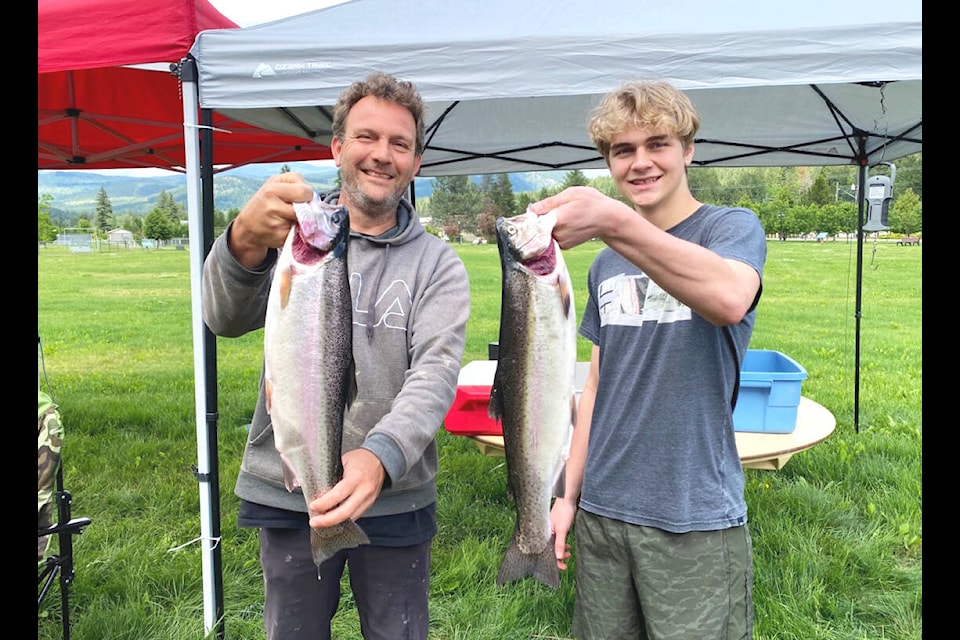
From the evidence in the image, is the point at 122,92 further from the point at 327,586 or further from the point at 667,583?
the point at 667,583

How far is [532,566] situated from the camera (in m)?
2.10

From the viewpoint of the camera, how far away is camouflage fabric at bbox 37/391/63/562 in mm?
2893

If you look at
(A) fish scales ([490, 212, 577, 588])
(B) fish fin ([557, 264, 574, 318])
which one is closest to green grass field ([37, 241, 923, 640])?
(A) fish scales ([490, 212, 577, 588])

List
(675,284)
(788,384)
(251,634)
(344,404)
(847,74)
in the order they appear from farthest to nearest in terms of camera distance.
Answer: (788,384) < (251,634) < (847,74) < (344,404) < (675,284)

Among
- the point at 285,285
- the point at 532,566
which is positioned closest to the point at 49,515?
the point at 285,285

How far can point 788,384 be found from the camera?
3857 millimetres

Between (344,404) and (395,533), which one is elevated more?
(344,404)

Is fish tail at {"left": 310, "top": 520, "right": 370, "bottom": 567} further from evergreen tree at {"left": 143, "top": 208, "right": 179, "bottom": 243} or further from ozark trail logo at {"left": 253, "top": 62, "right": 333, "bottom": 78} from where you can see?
evergreen tree at {"left": 143, "top": 208, "right": 179, "bottom": 243}

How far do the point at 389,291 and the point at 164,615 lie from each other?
9.03 feet

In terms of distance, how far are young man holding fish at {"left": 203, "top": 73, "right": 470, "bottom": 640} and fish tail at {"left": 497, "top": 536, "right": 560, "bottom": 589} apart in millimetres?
333

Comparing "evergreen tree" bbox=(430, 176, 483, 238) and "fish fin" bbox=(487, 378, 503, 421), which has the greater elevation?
"evergreen tree" bbox=(430, 176, 483, 238)
